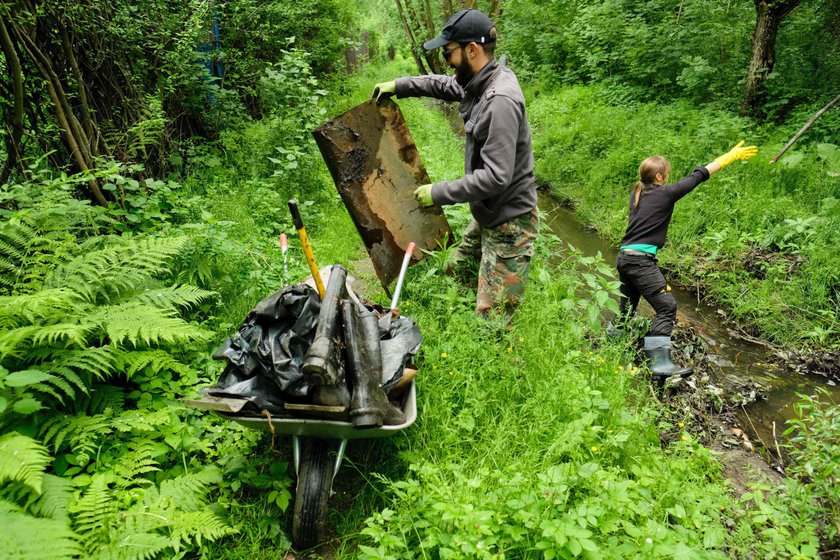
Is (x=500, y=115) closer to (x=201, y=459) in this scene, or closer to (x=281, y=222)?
(x=201, y=459)

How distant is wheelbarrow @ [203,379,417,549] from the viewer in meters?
2.11

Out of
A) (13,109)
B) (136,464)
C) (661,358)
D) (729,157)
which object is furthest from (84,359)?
(729,157)

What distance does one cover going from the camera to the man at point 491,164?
3.04 m

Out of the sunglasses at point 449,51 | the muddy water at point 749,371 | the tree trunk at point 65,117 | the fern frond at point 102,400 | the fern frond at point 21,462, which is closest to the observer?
the fern frond at point 21,462

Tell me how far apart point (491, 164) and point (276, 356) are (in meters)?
1.74

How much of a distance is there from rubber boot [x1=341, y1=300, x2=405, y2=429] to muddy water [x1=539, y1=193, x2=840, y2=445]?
2962 millimetres

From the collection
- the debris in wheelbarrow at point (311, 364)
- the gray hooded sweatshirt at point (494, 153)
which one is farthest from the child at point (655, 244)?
the debris in wheelbarrow at point (311, 364)

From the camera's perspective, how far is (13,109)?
362 cm

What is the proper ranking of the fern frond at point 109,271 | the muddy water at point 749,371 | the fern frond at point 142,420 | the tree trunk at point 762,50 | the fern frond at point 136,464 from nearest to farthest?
the fern frond at point 136,464 < the fern frond at point 142,420 < the fern frond at point 109,271 < the muddy water at point 749,371 < the tree trunk at point 762,50

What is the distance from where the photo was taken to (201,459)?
264 centimetres

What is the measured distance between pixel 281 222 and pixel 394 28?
19.8 m

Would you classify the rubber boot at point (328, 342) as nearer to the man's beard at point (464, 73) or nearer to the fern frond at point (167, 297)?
the fern frond at point (167, 297)

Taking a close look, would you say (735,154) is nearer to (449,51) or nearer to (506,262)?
(506,262)

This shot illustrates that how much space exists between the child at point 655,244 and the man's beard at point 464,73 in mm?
1962
